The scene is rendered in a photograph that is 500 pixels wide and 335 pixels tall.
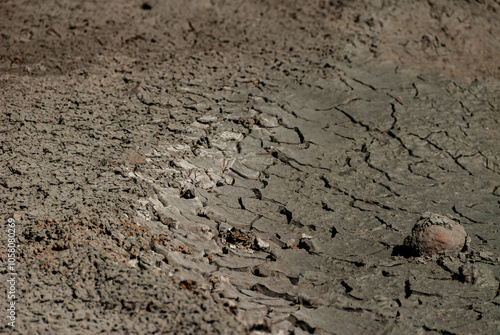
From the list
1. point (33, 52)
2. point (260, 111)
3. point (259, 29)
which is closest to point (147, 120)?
point (260, 111)

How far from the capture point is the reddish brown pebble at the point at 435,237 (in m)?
2.67

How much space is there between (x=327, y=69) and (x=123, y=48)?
210cm

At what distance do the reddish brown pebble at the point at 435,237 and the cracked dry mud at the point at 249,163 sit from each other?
0.07 meters

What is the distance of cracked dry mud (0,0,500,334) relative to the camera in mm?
2311

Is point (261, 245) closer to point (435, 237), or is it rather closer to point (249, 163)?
point (249, 163)

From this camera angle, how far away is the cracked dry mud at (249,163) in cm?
231

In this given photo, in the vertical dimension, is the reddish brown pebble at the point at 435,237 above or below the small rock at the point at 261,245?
above

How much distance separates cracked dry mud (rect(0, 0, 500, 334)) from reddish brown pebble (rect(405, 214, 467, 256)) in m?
0.07

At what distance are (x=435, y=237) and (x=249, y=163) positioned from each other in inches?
55.9

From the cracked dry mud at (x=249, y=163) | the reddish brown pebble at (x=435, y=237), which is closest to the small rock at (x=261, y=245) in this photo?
the cracked dry mud at (x=249, y=163)

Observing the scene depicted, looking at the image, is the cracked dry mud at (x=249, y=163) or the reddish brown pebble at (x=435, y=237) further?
the reddish brown pebble at (x=435, y=237)

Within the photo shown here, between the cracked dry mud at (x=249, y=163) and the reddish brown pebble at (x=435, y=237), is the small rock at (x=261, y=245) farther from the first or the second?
the reddish brown pebble at (x=435, y=237)

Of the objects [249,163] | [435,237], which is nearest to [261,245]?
[249,163]

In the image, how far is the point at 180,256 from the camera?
8.23 ft
